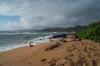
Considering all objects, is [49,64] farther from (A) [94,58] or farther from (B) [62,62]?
(A) [94,58]

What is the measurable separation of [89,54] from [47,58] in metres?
2.01

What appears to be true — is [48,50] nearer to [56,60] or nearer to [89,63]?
[56,60]

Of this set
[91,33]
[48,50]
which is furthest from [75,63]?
[91,33]

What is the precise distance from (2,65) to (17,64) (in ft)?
2.38

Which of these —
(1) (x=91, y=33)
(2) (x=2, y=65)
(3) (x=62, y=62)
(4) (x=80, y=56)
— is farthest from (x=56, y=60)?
(1) (x=91, y=33)

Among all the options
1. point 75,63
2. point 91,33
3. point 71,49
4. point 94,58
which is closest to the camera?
point 75,63

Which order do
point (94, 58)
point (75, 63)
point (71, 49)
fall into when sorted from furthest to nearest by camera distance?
point (71, 49), point (94, 58), point (75, 63)

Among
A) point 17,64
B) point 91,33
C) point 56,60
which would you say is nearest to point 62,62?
point 56,60

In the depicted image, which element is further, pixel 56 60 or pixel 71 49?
pixel 71 49

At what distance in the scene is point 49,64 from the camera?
792cm

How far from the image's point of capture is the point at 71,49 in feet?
31.8

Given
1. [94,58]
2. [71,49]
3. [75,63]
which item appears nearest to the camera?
[75,63]

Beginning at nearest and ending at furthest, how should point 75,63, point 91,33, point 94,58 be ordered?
point 75,63
point 94,58
point 91,33

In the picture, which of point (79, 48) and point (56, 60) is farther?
point (79, 48)
